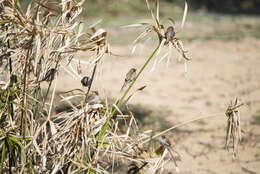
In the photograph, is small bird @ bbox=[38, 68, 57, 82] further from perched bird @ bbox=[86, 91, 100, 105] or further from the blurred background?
the blurred background

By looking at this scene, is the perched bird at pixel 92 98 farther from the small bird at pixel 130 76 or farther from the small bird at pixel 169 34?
the small bird at pixel 169 34

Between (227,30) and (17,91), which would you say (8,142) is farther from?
(227,30)

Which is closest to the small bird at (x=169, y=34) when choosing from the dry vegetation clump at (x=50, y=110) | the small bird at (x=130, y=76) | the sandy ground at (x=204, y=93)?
the dry vegetation clump at (x=50, y=110)

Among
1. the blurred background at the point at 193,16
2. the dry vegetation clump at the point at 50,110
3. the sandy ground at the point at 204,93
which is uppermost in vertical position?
the blurred background at the point at 193,16

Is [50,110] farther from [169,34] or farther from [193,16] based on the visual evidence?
[193,16]

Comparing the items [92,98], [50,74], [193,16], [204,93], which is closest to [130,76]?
[92,98]

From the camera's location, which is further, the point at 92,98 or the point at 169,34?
the point at 92,98

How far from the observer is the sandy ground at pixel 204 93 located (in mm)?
3703

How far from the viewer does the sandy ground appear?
3703 millimetres

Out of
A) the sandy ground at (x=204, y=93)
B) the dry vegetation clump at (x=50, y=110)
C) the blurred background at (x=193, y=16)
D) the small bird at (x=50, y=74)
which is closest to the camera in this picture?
the dry vegetation clump at (x=50, y=110)

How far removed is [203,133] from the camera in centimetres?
465

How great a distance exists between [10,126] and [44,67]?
0.45m

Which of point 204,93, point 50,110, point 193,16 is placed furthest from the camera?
point 193,16

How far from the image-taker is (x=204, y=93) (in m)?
6.44
